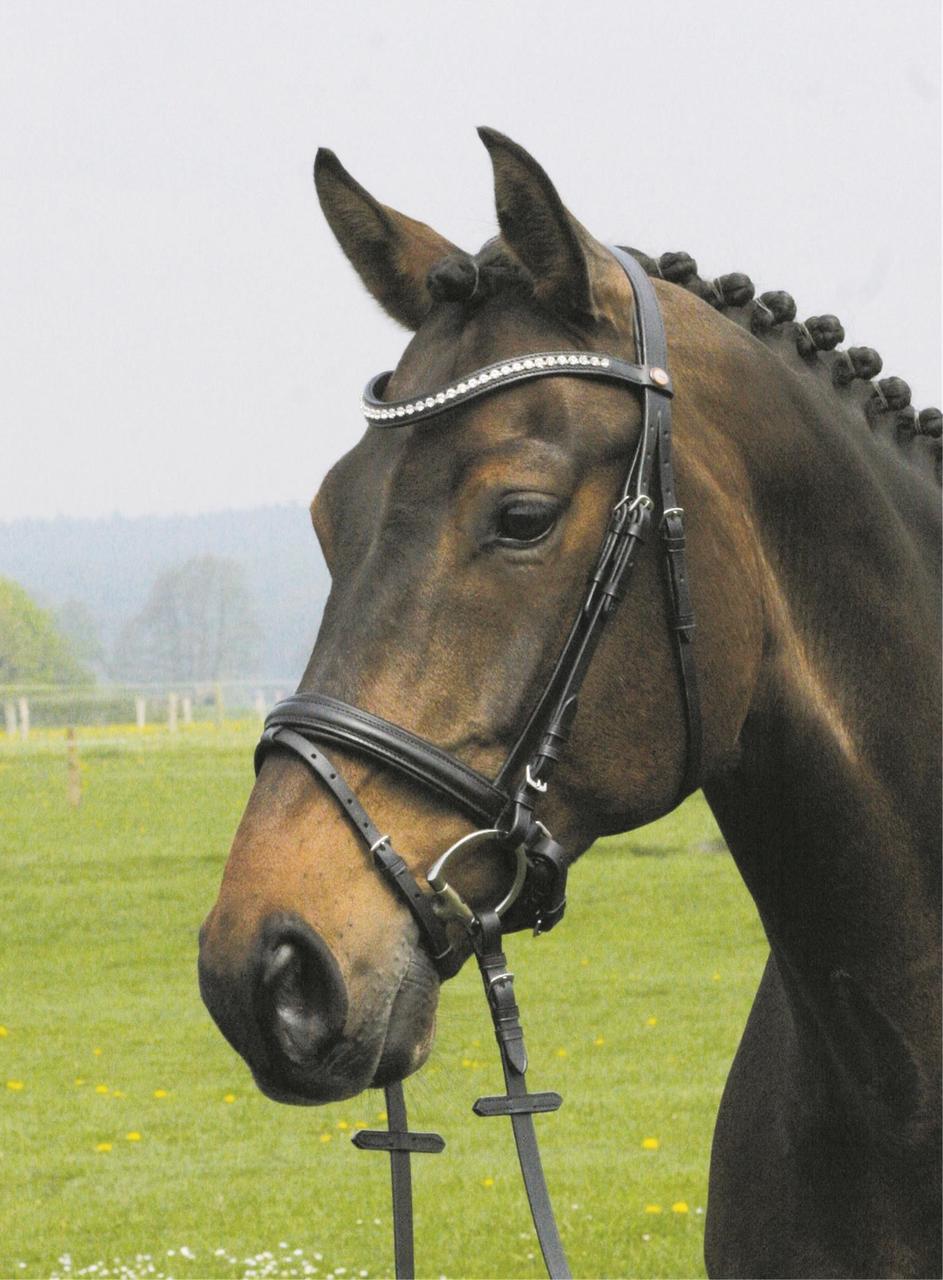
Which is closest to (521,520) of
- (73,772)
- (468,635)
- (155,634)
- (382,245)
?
(468,635)

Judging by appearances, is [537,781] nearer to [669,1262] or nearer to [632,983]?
[669,1262]

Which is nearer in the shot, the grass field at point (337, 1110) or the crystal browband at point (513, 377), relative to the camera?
the crystal browband at point (513, 377)

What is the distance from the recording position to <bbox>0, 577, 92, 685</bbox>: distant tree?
44125 millimetres

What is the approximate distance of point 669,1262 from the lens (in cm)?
723

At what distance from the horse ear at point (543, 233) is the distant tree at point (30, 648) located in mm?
41809

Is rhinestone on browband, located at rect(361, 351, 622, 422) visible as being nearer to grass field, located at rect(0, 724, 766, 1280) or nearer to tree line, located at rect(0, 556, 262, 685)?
grass field, located at rect(0, 724, 766, 1280)

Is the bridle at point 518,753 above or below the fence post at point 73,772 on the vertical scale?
above

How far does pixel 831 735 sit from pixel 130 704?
47040mm

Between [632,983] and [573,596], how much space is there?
1159 cm

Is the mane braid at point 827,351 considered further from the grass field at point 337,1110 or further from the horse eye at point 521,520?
the grass field at point 337,1110

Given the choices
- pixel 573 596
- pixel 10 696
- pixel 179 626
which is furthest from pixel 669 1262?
pixel 179 626

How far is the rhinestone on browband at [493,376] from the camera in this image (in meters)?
2.67

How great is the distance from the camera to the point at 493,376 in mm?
2674

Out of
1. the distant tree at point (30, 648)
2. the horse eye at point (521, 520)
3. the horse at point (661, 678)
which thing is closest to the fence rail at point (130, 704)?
the distant tree at point (30, 648)
